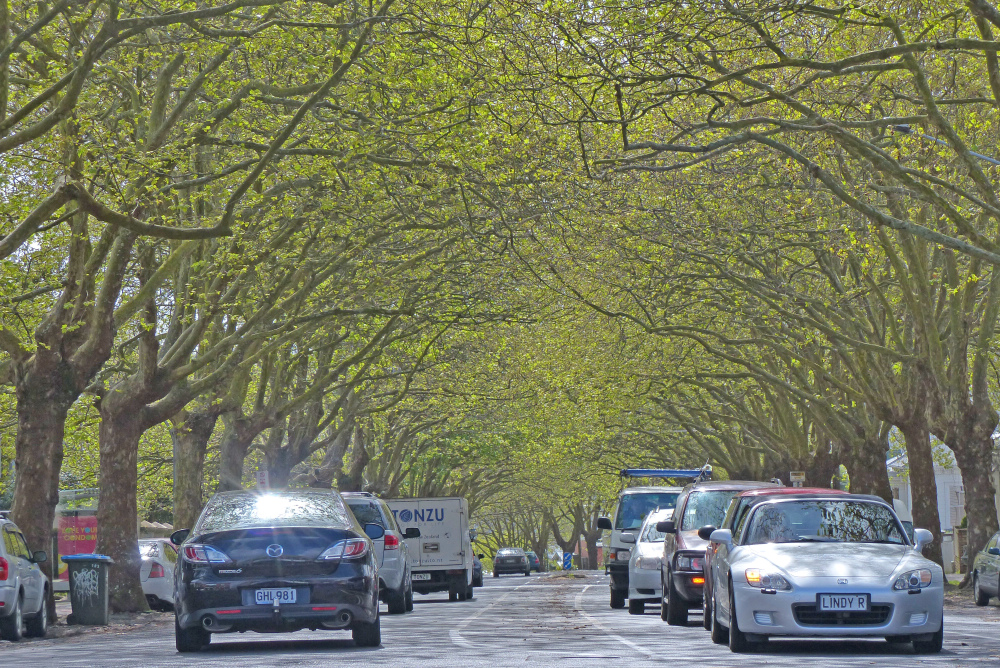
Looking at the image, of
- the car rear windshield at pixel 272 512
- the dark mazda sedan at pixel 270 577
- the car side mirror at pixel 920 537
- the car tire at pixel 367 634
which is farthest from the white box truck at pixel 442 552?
the car side mirror at pixel 920 537

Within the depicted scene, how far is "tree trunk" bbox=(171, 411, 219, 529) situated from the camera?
93.0 ft

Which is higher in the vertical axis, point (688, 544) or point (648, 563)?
point (688, 544)

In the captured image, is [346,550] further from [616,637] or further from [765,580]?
[765,580]

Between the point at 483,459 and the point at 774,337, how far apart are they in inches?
1059

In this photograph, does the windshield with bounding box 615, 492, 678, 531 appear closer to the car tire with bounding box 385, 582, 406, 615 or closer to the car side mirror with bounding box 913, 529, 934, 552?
the car tire with bounding box 385, 582, 406, 615

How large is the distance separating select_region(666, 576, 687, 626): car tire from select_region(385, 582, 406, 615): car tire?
570 cm

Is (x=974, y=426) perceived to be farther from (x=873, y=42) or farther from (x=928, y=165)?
(x=873, y=42)

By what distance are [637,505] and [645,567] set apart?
471cm

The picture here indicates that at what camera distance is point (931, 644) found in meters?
12.5

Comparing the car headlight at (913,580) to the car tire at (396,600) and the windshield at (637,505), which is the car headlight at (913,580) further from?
the windshield at (637,505)

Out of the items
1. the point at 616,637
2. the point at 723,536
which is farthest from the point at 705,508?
the point at 723,536

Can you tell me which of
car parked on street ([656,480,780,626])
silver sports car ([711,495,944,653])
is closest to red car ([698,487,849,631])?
silver sports car ([711,495,944,653])

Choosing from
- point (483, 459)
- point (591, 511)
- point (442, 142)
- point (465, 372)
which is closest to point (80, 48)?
point (442, 142)

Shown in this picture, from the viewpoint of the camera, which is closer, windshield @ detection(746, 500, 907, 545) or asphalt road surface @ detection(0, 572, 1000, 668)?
asphalt road surface @ detection(0, 572, 1000, 668)
